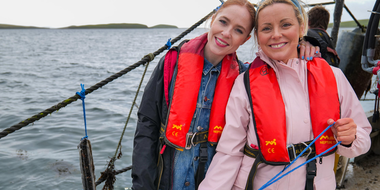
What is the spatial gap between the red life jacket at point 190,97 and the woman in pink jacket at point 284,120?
14 centimetres

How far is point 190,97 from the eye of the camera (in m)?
1.90

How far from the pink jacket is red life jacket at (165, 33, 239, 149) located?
135 mm

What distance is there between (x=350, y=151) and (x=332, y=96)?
36 cm

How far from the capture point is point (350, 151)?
1.70 m

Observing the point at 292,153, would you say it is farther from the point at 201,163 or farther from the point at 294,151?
the point at 201,163

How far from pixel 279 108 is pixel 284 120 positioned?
0.26 ft

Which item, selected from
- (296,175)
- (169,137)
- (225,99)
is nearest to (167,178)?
(169,137)

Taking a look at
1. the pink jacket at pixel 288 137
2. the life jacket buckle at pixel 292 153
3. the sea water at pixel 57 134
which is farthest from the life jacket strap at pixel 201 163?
the sea water at pixel 57 134

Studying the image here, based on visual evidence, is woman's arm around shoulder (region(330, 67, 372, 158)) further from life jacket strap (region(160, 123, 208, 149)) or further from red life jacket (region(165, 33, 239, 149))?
life jacket strap (region(160, 123, 208, 149))

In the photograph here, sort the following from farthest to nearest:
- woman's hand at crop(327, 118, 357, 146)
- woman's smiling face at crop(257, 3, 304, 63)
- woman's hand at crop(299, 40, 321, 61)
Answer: woman's hand at crop(299, 40, 321, 61), woman's smiling face at crop(257, 3, 304, 63), woman's hand at crop(327, 118, 357, 146)

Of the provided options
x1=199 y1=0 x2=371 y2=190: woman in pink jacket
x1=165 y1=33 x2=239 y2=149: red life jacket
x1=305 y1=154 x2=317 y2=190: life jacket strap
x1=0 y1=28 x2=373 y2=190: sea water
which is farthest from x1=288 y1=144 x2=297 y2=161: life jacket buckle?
x1=0 y1=28 x2=373 y2=190: sea water

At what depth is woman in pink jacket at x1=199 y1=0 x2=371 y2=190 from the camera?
167cm

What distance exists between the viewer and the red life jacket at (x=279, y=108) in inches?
64.7

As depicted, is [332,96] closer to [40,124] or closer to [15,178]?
[15,178]
